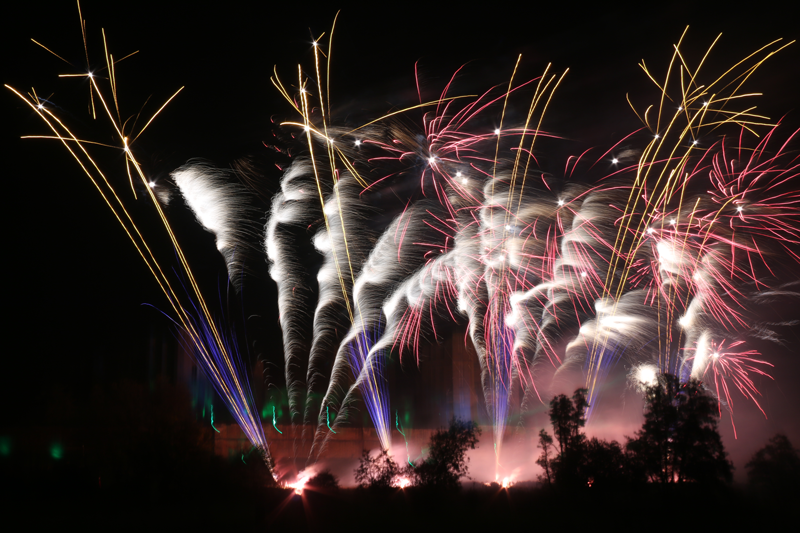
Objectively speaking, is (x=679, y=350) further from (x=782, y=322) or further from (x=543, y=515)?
(x=543, y=515)

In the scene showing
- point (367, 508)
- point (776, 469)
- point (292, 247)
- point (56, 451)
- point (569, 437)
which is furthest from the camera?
point (56, 451)

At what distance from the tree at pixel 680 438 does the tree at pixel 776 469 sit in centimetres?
462

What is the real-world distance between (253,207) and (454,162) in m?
6.58

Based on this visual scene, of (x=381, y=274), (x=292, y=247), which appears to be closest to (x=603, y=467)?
(x=381, y=274)

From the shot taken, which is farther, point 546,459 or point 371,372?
point 371,372

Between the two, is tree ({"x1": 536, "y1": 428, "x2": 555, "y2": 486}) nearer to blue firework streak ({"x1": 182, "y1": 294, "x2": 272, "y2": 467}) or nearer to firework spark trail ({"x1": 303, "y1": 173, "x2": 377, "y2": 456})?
firework spark trail ({"x1": 303, "y1": 173, "x2": 377, "y2": 456})

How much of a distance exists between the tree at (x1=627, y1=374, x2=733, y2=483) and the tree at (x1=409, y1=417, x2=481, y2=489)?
6.26 meters

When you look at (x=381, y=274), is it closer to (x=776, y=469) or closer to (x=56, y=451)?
(x=56, y=451)

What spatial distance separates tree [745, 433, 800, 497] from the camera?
834 inches

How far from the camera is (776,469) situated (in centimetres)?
2156

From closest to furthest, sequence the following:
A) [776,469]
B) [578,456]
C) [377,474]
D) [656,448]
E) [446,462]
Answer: [656,448] < [578,456] < [446,462] < [377,474] < [776,469]

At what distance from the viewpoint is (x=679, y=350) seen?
21.6 m

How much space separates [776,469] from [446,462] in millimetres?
13603

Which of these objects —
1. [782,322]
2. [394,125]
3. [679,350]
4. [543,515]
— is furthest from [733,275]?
[394,125]
